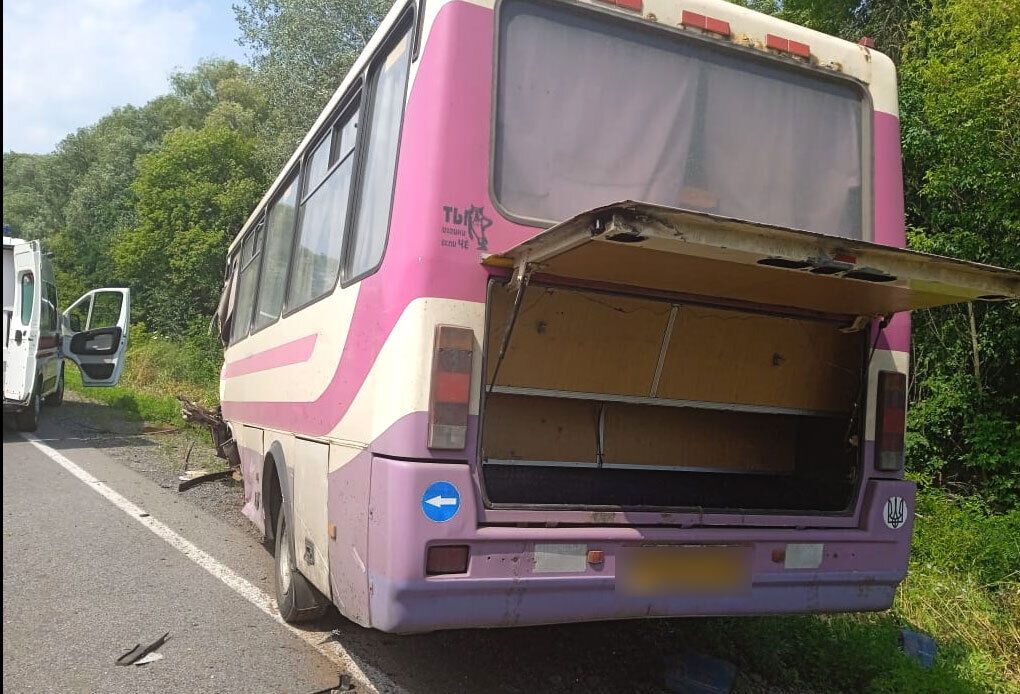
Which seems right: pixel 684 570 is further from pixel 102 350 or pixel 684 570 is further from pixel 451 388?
pixel 102 350

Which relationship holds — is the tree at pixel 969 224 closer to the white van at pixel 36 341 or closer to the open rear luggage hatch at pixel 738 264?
the open rear luggage hatch at pixel 738 264

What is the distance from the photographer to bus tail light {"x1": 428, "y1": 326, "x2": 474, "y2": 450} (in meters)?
3.38

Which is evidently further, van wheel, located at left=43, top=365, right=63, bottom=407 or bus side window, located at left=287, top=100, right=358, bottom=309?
van wheel, located at left=43, top=365, right=63, bottom=407

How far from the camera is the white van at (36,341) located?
12289 millimetres

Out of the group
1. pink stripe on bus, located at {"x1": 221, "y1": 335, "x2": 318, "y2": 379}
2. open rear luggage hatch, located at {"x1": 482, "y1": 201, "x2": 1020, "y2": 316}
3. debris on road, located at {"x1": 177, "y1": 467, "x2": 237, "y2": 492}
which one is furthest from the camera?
debris on road, located at {"x1": 177, "y1": 467, "x2": 237, "y2": 492}

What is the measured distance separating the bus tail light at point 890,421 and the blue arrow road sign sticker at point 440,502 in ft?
7.33

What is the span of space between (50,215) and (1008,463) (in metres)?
47.3

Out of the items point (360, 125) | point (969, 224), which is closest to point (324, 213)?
point (360, 125)

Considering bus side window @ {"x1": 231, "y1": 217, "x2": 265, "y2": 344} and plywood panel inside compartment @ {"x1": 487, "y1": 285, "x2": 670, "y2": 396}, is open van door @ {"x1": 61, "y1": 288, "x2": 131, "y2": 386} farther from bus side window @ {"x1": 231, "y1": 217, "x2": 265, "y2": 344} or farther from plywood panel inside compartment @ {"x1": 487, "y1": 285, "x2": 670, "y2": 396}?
plywood panel inside compartment @ {"x1": 487, "y1": 285, "x2": 670, "y2": 396}

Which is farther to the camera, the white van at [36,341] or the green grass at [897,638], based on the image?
the white van at [36,341]

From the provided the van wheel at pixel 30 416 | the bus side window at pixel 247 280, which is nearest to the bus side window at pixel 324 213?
the bus side window at pixel 247 280

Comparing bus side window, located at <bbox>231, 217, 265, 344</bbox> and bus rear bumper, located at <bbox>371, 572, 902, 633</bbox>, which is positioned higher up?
bus side window, located at <bbox>231, 217, 265, 344</bbox>

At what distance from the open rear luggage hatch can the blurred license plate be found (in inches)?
46.0

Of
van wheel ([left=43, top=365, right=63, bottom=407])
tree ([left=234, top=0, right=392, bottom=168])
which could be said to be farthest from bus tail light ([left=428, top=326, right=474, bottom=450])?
tree ([left=234, top=0, right=392, bottom=168])
